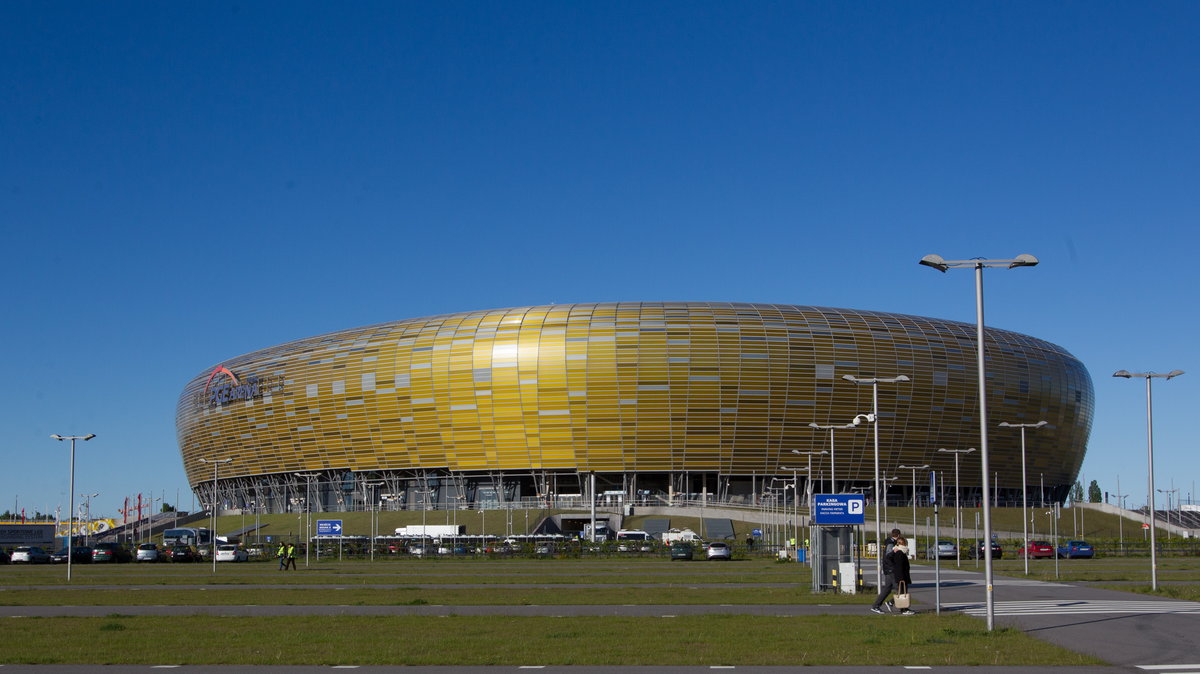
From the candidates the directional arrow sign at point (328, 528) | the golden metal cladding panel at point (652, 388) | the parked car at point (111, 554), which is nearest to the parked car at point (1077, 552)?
the golden metal cladding panel at point (652, 388)

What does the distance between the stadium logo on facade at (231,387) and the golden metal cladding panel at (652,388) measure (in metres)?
3.66

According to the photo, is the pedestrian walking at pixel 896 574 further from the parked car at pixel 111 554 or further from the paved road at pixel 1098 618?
the parked car at pixel 111 554

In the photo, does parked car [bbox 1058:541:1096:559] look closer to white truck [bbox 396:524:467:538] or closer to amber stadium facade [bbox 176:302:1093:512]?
amber stadium facade [bbox 176:302:1093:512]

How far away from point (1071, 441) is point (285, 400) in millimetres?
86618

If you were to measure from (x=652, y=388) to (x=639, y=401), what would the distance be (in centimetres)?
181

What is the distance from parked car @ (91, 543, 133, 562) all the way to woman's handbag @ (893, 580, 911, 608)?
212ft

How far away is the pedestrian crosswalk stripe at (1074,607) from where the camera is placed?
2953 centimetres

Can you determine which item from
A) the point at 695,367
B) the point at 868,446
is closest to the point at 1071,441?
the point at 868,446

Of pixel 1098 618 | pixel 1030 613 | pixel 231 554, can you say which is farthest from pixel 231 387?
pixel 1098 618

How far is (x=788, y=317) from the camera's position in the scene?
115000 millimetres

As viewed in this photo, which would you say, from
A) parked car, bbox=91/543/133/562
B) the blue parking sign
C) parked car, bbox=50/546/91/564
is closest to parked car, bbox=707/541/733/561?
the blue parking sign

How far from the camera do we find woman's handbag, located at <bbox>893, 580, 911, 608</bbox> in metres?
28.0

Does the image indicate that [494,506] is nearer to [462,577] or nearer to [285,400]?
[285,400]

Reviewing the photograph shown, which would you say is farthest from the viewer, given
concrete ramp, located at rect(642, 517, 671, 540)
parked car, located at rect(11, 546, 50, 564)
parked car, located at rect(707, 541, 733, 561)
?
concrete ramp, located at rect(642, 517, 671, 540)
